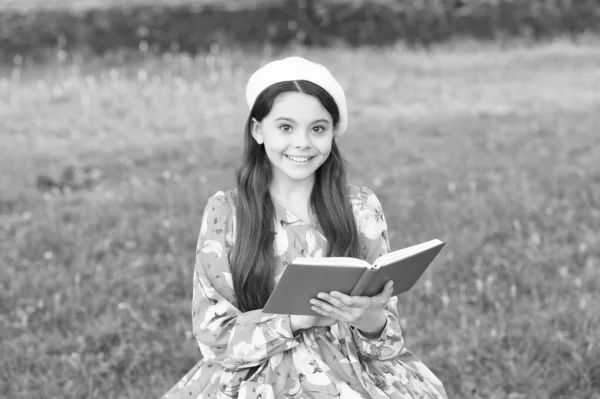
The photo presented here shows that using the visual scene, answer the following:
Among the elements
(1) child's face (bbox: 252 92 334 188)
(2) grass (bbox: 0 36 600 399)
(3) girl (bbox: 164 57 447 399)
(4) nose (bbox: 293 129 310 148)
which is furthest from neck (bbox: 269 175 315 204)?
(2) grass (bbox: 0 36 600 399)

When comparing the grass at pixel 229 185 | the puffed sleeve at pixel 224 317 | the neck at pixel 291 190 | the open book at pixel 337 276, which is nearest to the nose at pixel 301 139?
the neck at pixel 291 190

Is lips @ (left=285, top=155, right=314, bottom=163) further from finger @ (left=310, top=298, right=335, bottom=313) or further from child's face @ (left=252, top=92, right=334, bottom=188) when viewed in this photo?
finger @ (left=310, top=298, right=335, bottom=313)

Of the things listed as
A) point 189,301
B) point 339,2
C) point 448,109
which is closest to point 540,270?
point 189,301

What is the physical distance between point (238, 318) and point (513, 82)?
7240 millimetres

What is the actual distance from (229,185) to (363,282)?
372 cm

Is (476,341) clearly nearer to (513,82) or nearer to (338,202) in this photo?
(338,202)

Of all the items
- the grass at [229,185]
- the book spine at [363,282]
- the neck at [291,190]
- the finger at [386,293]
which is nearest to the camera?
the book spine at [363,282]

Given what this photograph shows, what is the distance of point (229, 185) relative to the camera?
6.38 metres

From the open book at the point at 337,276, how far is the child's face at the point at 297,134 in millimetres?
524

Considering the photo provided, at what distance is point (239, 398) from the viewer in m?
2.97

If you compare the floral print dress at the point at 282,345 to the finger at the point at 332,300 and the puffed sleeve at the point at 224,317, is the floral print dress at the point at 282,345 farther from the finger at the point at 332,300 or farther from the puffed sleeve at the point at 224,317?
the finger at the point at 332,300

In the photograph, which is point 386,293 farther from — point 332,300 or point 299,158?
point 299,158

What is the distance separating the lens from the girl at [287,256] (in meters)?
3.00

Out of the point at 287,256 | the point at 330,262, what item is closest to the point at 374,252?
the point at 287,256
